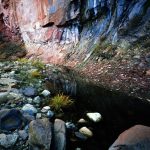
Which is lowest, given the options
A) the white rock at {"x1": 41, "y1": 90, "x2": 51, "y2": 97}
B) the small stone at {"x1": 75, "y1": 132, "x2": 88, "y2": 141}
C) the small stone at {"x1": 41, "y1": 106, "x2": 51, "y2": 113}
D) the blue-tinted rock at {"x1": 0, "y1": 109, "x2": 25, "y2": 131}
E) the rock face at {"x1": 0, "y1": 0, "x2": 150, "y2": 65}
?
the small stone at {"x1": 75, "y1": 132, "x2": 88, "y2": 141}

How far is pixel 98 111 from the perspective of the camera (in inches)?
245

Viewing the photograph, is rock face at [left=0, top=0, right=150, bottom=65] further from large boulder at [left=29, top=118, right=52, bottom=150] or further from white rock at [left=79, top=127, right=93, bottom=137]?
large boulder at [left=29, top=118, right=52, bottom=150]

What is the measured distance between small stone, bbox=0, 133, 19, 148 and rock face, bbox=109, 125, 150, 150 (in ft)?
5.28

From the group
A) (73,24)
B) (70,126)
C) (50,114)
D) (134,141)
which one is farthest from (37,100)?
(73,24)

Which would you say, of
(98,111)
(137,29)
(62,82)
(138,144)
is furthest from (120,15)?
(138,144)

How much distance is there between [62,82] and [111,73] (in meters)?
1.73

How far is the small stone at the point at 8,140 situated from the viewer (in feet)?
14.6

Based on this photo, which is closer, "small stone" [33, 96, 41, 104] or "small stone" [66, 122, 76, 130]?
"small stone" [66, 122, 76, 130]

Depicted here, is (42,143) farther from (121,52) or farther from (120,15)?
(120,15)

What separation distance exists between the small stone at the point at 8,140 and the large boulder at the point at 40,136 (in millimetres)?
422

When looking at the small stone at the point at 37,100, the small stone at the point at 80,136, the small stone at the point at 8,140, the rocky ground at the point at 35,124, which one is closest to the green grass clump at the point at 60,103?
the rocky ground at the point at 35,124

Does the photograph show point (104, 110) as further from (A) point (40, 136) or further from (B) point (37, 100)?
(A) point (40, 136)

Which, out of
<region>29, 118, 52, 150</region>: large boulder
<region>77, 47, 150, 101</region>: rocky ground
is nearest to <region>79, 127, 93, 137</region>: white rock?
<region>29, 118, 52, 150</region>: large boulder

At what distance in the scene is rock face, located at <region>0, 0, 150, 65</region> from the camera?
Answer: 11055 millimetres
